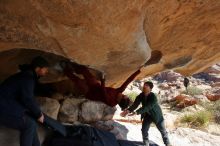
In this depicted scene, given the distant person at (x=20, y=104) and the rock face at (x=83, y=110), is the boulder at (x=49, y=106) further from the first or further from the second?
the distant person at (x=20, y=104)

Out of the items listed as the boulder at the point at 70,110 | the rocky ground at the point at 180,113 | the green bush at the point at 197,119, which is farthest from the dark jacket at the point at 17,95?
the green bush at the point at 197,119

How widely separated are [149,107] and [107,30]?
2139 millimetres

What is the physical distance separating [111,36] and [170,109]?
12.8 metres

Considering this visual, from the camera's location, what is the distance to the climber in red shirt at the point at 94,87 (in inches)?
303

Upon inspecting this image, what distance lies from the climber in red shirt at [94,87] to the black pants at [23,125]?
2.18 meters

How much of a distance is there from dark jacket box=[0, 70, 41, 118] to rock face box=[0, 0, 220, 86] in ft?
2.66

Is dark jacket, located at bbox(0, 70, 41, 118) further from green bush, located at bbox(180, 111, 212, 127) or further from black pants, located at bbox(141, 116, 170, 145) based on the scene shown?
green bush, located at bbox(180, 111, 212, 127)

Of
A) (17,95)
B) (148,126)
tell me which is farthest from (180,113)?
(17,95)

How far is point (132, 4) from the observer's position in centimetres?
565

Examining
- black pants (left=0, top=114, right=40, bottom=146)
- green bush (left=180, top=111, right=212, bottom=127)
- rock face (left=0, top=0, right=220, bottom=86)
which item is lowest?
black pants (left=0, top=114, right=40, bottom=146)

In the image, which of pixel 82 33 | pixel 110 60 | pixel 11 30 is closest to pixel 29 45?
pixel 11 30

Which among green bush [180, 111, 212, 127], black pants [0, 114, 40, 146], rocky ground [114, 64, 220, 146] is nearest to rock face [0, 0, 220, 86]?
black pants [0, 114, 40, 146]

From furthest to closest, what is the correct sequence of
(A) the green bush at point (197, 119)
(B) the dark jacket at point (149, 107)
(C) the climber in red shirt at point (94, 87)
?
(A) the green bush at point (197, 119), (C) the climber in red shirt at point (94, 87), (B) the dark jacket at point (149, 107)

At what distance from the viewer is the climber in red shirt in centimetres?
770
